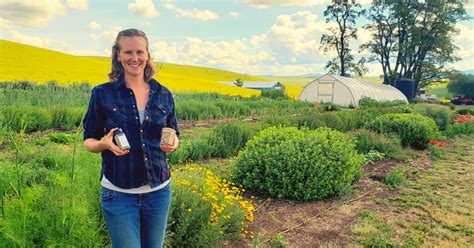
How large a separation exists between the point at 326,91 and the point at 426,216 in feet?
78.6

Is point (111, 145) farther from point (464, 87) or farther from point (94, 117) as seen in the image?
point (464, 87)

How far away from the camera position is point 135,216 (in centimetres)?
202

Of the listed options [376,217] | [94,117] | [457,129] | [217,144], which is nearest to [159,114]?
[94,117]

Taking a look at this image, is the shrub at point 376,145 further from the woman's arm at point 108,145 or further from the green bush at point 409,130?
the woman's arm at point 108,145

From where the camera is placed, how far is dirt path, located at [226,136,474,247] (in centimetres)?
392

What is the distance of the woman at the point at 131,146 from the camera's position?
198 centimetres

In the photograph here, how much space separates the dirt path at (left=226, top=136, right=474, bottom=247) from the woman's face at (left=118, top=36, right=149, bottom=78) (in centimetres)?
165

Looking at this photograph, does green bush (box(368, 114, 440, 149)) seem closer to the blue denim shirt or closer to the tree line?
the blue denim shirt

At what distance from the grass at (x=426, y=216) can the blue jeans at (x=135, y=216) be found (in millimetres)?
2463

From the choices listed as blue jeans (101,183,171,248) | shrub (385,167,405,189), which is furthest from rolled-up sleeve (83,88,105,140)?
shrub (385,167,405,189)

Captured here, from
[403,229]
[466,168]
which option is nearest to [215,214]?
[403,229]

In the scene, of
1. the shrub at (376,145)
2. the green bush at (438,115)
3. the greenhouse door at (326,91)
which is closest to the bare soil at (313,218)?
the shrub at (376,145)

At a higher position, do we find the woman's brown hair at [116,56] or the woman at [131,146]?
the woman's brown hair at [116,56]

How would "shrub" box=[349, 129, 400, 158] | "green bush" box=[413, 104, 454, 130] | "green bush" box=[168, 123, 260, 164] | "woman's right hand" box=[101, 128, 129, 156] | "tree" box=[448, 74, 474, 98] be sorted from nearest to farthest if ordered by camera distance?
"woman's right hand" box=[101, 128, 129, 156] → "green bush" box=[168, 123, 260, 164] → "shrub" box=[349, 129, 400, 158] → "green bush" box=[413, 104, 454, 130] → "tree" box=[448, 74, 474, 98]
